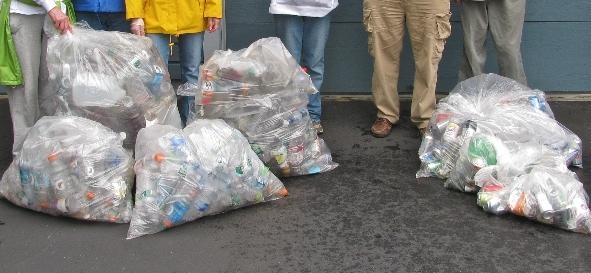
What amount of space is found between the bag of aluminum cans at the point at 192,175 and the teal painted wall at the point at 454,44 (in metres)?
1.69

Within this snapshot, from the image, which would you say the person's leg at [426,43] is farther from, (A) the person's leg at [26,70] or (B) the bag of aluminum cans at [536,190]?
(A) the person's leg at [26,70]

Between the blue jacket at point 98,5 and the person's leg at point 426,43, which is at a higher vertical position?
the blue jacket at point 98,5

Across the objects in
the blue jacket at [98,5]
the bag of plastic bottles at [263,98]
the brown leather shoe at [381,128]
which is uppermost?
the blue jacket at [98,5]

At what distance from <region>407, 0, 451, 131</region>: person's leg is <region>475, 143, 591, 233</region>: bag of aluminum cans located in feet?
2.92

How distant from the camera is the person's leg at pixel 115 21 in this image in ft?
13.0

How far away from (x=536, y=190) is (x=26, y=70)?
2.76 metres

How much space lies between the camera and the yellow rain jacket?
3869 mm

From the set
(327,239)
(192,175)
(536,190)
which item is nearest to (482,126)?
(536,190)

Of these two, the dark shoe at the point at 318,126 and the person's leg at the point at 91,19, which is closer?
the person's leg at the point at 91,19

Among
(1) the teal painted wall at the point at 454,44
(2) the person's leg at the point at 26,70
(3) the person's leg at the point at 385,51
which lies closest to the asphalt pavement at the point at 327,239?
(2) the person's leg at the point at 26,70

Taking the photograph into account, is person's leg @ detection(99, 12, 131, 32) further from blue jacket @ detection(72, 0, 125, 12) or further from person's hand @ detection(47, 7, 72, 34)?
person's hand @ detection(47, 7, 72, 34)

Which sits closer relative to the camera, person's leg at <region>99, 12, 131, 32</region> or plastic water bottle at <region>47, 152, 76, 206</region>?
plastic water bottle at <region>47, 152, 76, 206</region>

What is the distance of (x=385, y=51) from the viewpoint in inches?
177

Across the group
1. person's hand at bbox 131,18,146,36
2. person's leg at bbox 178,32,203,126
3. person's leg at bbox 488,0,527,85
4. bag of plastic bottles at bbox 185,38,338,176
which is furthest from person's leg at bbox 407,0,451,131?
person's hand at bbox 131,18,146,36
